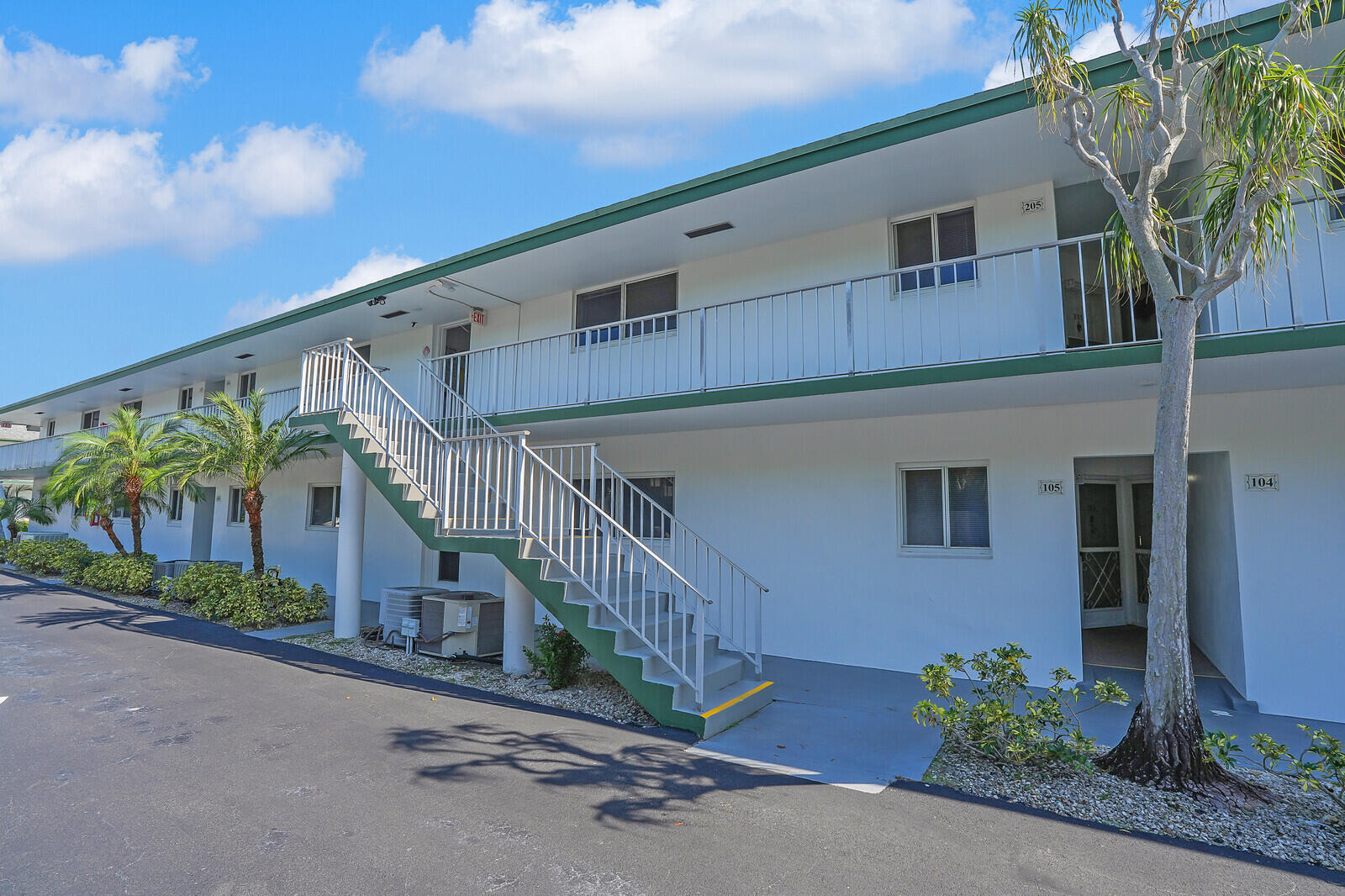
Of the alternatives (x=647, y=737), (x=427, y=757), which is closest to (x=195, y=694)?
(x=427, y=757)

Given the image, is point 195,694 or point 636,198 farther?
point 636,198

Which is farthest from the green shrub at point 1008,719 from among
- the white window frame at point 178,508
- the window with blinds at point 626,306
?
the white window frame at point 178,508

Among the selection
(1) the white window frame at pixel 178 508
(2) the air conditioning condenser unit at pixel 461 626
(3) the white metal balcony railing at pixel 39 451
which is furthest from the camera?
(1) the white window frame at pixel 178 508

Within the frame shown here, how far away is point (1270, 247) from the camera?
5.65 meters

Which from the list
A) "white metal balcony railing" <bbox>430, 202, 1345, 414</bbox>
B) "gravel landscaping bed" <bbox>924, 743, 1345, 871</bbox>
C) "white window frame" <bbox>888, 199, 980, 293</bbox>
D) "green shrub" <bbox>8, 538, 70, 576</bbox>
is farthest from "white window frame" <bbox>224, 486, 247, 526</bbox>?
"gravel landscaping bed" <bbox>924, 743, 1345, 871</bbox>

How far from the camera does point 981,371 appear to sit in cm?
659

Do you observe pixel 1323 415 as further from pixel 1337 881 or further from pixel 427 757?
pixel 427 757

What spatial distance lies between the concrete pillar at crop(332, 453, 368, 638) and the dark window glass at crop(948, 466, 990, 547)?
8.37 m

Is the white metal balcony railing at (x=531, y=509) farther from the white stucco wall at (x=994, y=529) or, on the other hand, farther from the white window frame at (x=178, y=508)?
the white window frame at (x=178, y=508)

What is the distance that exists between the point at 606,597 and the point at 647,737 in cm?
140

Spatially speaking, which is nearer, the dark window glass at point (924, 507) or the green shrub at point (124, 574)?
the dark window glass at point (924, 507)

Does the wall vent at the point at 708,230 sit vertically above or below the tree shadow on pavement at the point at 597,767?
above

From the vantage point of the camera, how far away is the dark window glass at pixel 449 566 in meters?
12.8

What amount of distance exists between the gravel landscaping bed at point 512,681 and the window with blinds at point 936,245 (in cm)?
572
